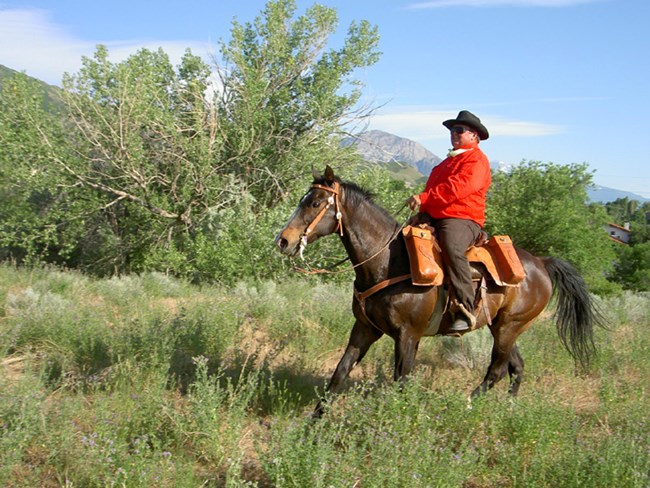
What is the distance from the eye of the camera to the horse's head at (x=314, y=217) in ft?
15.1

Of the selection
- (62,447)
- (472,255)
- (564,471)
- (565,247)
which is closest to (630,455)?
(564,471)

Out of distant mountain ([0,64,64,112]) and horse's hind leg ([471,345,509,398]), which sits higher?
distant mountain ([0,64,64,112])

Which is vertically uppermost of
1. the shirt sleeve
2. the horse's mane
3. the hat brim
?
the hat brim

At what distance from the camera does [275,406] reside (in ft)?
16.7

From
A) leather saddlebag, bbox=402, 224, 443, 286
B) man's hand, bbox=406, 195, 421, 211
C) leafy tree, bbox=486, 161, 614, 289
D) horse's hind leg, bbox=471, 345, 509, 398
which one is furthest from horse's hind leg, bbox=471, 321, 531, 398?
leafy tree, bbox=486, 161, 614, 289

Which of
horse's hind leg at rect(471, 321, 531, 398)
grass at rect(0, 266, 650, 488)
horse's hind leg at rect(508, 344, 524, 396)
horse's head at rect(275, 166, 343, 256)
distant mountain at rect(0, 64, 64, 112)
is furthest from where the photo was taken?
distant mountain at rect(0, 64, 64, 112)

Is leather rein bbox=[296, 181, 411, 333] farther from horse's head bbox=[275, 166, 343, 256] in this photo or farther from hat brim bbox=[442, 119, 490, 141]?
hat brim bbox=[442, 119, 490, 141]

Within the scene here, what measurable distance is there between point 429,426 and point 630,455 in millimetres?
1377

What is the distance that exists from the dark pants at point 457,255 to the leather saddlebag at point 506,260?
0.54m

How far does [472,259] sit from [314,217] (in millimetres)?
1682

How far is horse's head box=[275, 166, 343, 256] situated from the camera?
4.60m

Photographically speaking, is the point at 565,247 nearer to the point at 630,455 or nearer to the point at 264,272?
the point at 264,272

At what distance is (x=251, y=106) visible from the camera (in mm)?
15945

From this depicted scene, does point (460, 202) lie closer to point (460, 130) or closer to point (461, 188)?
point (461, 188)
